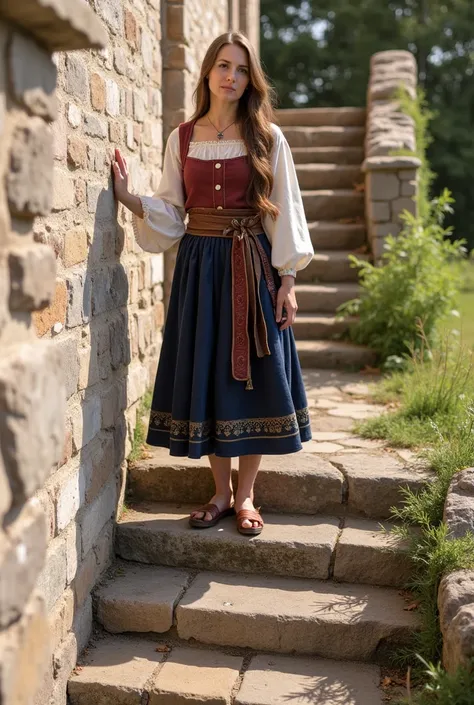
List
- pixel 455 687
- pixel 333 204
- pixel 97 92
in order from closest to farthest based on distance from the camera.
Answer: pixel 455 687 → pixel 97 92 → pixel 333 204

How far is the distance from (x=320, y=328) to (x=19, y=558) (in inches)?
181

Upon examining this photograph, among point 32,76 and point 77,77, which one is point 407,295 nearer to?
point 77,77

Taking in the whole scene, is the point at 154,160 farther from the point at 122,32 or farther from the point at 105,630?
the point at 105,630

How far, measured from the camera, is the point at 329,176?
7.19 meters

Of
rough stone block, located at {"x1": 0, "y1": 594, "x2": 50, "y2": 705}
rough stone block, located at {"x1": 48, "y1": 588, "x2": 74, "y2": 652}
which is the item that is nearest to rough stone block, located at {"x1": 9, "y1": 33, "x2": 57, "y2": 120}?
rough stone block, located at {"x1": 0, "y1": 594, "x2": 50, "y2": 705}

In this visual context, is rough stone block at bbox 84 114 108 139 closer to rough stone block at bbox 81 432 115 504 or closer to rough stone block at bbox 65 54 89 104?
rough stone block at bbox 65 54 89 104

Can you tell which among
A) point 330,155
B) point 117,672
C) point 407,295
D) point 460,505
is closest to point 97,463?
point 117,672

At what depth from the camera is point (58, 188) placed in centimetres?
268

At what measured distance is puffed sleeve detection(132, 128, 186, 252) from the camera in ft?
11.0

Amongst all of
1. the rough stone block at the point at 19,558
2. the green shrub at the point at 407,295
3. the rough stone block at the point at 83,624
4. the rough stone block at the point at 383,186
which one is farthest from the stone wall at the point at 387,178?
the rough stone block at the point at 19,558

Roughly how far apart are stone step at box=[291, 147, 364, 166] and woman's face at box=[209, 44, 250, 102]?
4.35m

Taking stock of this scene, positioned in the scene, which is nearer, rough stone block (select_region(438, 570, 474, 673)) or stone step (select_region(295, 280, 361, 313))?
rough stone block (select_region(438, 570, 474, 673))

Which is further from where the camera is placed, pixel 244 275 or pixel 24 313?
pixel 244 275

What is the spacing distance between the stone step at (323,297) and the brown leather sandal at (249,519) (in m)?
2.94
